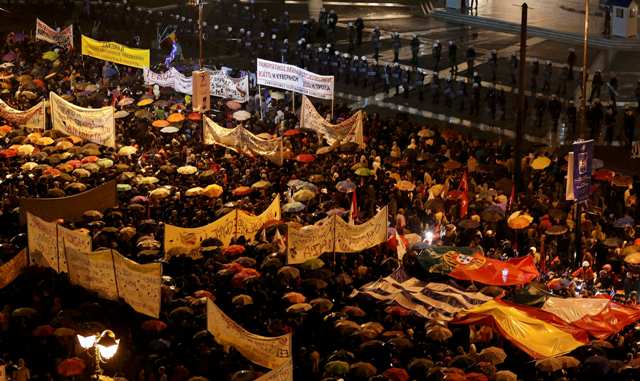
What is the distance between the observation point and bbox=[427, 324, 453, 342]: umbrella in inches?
827

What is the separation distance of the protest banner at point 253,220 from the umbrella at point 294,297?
3.47 m

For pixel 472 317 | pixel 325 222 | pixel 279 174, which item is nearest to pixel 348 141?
pixel 279 174

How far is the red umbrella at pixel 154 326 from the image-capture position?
2150cm

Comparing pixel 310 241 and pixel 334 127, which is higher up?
pixel 334 127

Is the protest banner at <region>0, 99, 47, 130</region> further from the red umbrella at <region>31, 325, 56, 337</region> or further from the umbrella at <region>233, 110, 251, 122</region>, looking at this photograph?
the red umbrella at <region>31, 325, 56, 337</region>

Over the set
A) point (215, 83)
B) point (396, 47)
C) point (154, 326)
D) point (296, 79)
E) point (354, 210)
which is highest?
point (296, 79)

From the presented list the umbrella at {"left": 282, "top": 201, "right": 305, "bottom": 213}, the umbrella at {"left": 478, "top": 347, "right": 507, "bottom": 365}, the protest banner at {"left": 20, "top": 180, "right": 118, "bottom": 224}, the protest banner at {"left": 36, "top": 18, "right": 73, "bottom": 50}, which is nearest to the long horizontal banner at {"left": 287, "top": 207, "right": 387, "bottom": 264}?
the umbrella at {"left": 282, "top": 201, "right": 305, "bottom": 213}

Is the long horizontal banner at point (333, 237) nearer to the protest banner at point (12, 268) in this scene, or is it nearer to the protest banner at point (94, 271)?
the protest banner at point (94, 271)

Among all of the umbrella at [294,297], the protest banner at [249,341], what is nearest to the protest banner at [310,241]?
the umbrella at [294,297]

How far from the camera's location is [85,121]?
108 feet

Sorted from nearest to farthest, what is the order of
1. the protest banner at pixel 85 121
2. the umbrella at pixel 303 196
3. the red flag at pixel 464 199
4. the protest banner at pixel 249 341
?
the protest banner at pixel 249 341 → the red flag at pixel 464 199 → the umbrella at pixel 303 196 → the protest banner at pixel 85 121

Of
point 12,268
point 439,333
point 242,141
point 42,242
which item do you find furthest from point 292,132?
point 439,333

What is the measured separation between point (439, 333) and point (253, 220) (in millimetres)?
6155

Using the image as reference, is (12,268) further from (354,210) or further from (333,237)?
(354,210)
